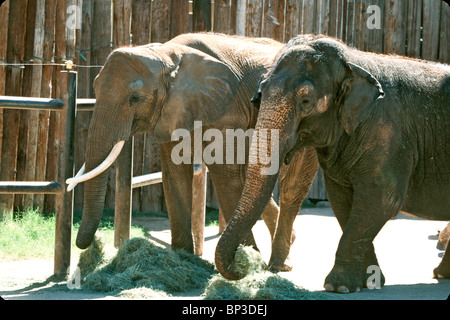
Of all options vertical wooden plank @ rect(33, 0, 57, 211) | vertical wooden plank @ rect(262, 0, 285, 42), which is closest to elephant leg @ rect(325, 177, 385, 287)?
vertical wooden plank @ rect(33, 0, 57, 211)

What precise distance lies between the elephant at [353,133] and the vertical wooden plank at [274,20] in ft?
17.3

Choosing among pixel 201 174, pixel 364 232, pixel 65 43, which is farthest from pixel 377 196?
pixel 65 43

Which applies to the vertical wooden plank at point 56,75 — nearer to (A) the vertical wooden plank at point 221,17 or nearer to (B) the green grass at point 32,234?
(B) the green grass at point 32,234

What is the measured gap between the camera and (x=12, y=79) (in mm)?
10664

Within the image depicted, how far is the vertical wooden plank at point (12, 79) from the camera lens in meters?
10.6

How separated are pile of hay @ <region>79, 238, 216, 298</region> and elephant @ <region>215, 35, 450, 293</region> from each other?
2.72 feet

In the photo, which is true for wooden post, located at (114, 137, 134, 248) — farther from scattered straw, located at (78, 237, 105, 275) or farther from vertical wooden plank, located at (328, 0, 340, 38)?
vertical wooden plank, located at (328, 0, 340, 38)

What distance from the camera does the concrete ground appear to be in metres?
6.74

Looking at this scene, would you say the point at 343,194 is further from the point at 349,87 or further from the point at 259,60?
the point at 259,60

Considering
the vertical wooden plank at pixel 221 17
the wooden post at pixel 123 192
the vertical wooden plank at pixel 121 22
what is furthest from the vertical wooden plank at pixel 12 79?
the wooden post at pixel 123 192

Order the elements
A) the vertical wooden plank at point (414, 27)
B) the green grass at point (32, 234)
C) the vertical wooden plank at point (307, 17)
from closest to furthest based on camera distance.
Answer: the green grass at point (32, 234) → the vertical wooden plank at point (307, 17) → the vertical wooden plank at point (414, 27)

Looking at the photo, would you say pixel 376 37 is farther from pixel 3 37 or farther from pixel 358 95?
pixel 358 95

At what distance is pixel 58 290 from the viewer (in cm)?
684

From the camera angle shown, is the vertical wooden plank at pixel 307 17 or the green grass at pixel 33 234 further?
the vertical wooden plank at pixel 307 17
